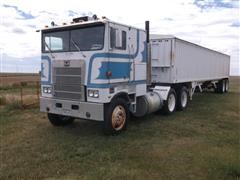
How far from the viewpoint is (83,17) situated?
22.5 ft

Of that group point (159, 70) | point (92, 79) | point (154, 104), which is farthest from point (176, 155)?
point (159, 70)

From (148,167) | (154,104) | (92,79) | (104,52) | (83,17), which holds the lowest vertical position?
(148,167)

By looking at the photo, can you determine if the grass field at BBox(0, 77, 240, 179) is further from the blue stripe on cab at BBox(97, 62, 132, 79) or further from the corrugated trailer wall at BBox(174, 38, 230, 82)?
the corrugated trailer wall at BBox(174, 38, 230, 82)

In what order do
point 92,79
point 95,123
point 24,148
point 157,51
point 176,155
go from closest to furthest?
1. point 176,155
2. point 24,148
3. point 92,79
4. point 95,123
5. point 157,51

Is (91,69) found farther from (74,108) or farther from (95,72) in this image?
(74,108)

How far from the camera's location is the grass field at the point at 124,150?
15.8ft

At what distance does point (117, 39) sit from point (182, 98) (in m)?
5.83

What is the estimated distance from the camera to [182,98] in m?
11.6

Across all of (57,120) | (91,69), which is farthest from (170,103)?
(91,69)

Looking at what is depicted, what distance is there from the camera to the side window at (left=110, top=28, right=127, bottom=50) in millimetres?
6674

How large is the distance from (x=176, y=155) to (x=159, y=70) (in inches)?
215

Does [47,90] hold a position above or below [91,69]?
below

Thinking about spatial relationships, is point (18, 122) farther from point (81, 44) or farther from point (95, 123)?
point (81, 44)

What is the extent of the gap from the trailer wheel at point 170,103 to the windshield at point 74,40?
14.5 ft
